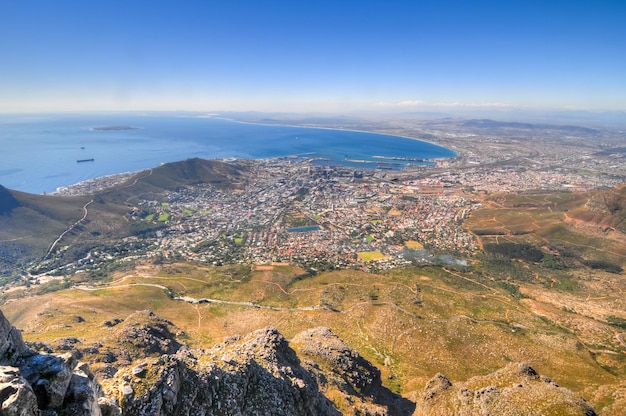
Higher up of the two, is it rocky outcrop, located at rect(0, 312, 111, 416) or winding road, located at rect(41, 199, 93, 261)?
rocky outcrop, located at rect(0, 312, 111, 416)

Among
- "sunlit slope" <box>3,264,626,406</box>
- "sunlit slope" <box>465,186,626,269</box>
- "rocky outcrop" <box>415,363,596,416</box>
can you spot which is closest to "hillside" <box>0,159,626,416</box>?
"rocky outcrop" <box>415,363,596,416</box>

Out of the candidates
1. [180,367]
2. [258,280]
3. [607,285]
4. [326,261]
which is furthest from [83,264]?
[607,285]

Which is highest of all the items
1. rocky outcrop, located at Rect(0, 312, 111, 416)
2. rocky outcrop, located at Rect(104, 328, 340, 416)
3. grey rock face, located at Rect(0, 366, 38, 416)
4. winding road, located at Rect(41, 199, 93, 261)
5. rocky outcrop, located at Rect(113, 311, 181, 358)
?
grey rock face, located at Rect(0, 366, 38, 416)

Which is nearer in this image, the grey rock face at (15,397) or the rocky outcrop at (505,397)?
the grey rock face at (15,397)

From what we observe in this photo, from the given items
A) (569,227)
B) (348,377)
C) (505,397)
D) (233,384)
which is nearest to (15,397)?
(233,384)

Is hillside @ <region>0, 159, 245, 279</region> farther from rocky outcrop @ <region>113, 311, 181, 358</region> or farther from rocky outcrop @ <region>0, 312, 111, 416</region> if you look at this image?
rocky outcrop @ <region>0, 312, 111, 416</region>

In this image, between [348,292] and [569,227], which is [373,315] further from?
[569,227]

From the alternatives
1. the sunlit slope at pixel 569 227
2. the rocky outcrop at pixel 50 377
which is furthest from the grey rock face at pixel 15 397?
the sunlit slope at pixel 569 227

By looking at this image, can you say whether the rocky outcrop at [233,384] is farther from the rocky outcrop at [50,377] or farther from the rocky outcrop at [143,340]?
the rocky outcrop at [143,340]
